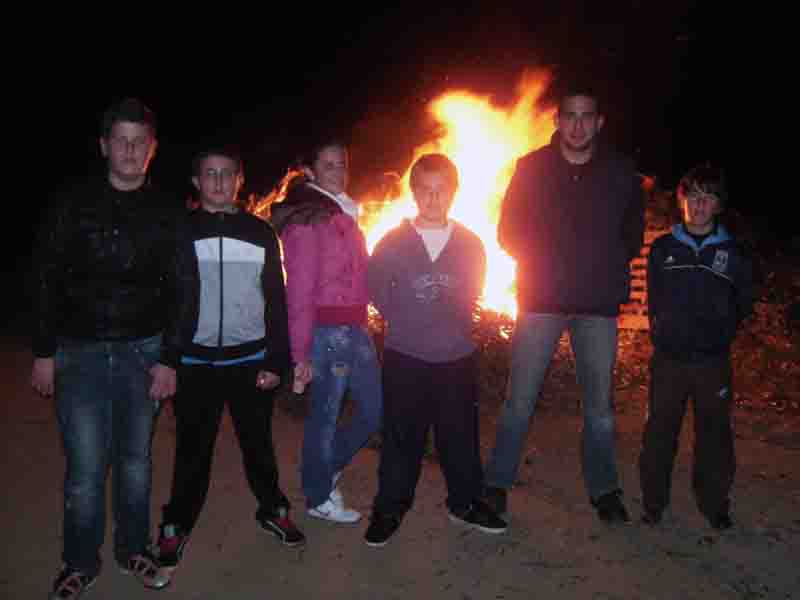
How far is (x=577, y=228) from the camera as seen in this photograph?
4.43 m

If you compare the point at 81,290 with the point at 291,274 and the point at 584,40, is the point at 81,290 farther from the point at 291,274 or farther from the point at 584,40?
the point at 584,40

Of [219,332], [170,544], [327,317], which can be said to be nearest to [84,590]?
[170,544]

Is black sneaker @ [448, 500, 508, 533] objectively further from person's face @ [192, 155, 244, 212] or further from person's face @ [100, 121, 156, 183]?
person's face @ [100, 121, 156, 183]

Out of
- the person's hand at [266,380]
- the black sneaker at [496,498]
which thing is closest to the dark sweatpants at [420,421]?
the black sneaker at [496,498]

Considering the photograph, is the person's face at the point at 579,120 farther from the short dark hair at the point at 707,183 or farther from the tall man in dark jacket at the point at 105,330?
the tall man in dark jacket at the point at 105,330

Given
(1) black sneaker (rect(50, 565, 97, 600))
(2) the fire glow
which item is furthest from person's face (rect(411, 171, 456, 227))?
(2) the fire glow

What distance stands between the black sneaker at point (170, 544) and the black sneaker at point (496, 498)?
175cm

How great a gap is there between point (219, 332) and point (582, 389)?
7.10 ft

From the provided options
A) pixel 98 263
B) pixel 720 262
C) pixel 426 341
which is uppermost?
pixel 720 262

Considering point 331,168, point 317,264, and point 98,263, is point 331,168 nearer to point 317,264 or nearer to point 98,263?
point 317,264

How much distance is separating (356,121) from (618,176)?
1507 centimetres

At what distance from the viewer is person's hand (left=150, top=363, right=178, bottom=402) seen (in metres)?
3.58

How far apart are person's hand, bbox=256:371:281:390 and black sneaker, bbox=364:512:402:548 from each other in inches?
38.9

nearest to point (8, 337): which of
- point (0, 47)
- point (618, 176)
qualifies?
point (618, 176)
